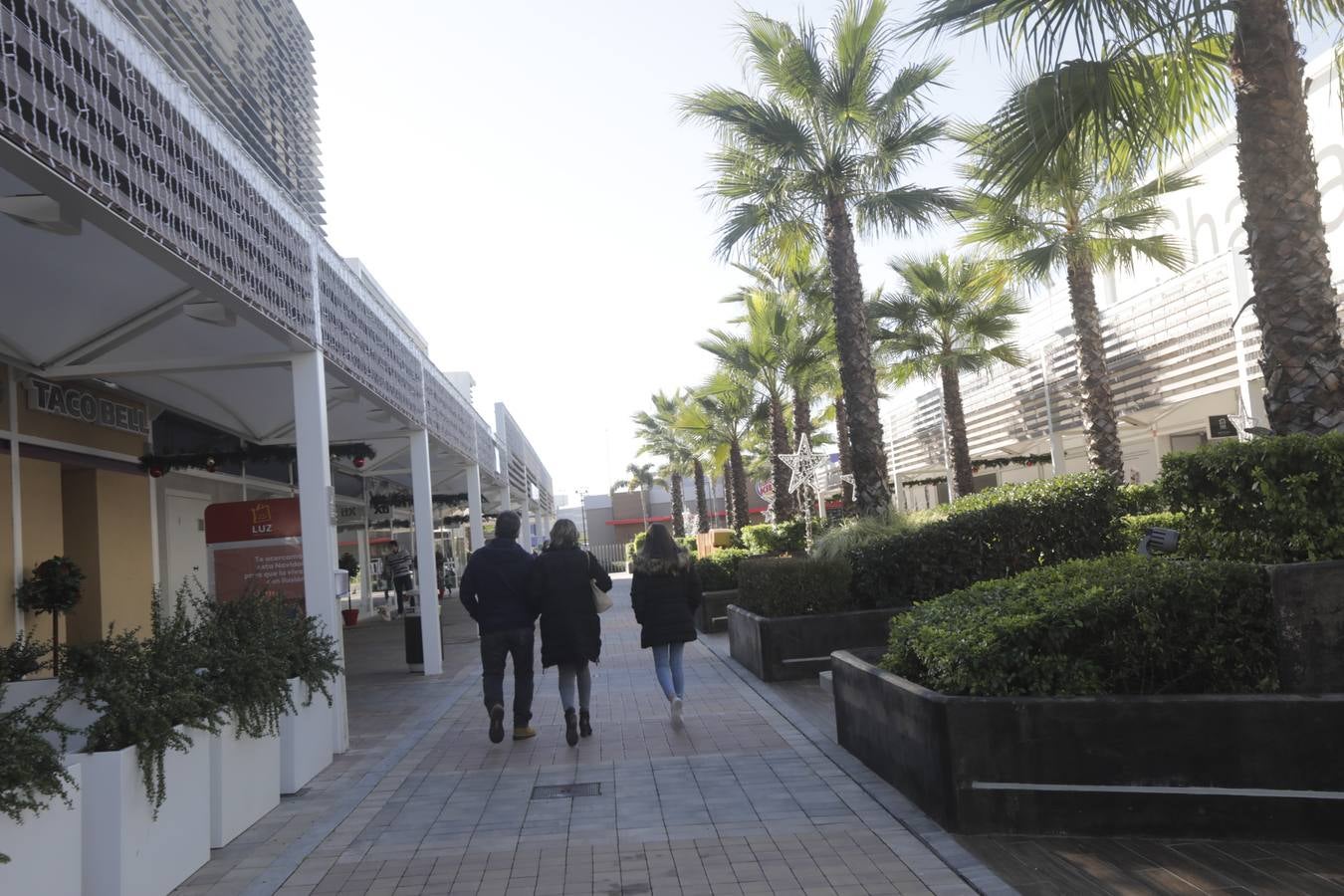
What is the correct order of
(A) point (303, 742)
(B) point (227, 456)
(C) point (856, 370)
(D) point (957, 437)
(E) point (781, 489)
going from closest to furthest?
(A) point (303, 742) < (B) point (227, 456) < (C) point (856, 370) < (D) point (957, 437) < (E) point (781, 489)

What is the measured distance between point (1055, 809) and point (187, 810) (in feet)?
13.3

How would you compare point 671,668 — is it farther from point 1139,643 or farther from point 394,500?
→ point 394,500

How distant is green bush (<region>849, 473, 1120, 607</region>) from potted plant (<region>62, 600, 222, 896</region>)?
7.46 m

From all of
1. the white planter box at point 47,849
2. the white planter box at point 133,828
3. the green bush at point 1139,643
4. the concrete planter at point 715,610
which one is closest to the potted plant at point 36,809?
the white planter box at point 47,849

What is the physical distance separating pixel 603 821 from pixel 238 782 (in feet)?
6.77

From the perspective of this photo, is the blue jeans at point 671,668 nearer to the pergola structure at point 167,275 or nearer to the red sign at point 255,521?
the pergola structure at point 167,275

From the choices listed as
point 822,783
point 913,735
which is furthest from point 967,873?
point 822,783

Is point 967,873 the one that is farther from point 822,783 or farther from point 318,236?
point 318,236

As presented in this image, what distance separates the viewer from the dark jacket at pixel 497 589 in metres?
8.62

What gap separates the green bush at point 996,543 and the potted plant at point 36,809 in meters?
8.59

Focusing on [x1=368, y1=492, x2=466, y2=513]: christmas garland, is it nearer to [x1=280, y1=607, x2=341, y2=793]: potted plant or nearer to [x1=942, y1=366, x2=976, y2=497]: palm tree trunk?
[x1=942, y1=366, x2=976, y2=497]: palm tree trunk

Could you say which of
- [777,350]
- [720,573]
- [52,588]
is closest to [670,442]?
[777,350]

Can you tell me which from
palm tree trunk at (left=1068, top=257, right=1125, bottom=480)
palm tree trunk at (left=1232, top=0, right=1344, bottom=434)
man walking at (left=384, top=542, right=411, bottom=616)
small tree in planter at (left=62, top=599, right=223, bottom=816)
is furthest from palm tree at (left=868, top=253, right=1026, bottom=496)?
small tree in planter at (left=62, top=599, right=223, bottom=816)

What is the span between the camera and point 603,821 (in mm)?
5992
